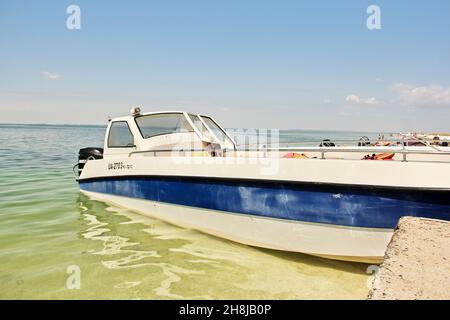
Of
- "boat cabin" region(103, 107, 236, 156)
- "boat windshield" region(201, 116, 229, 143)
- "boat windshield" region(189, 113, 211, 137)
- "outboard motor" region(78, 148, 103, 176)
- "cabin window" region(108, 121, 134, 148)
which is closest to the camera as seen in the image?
"boat cabin" region(103, 107, 236, 156)

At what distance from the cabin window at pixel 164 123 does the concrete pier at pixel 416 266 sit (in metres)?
4.88

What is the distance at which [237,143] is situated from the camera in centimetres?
752

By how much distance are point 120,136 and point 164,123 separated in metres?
1.07

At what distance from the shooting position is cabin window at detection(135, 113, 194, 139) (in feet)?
22.5

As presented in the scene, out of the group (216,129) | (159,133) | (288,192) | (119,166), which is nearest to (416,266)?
(288,192)

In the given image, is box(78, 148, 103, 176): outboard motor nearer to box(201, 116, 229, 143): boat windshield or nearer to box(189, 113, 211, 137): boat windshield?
box(189, 113, 211, 137): boat windshield

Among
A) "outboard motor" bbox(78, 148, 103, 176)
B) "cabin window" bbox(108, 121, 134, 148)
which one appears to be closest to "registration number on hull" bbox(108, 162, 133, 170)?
"cabin window" bbox(108, 121, 134, 148)

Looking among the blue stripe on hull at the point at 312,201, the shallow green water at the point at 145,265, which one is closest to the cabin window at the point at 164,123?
the blue stripe on hull at the point at 312,201

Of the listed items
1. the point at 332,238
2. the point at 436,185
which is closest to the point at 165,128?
the point at 332,238

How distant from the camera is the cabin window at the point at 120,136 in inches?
270

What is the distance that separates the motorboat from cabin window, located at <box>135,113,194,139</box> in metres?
0.27

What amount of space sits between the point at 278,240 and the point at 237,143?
353cm
